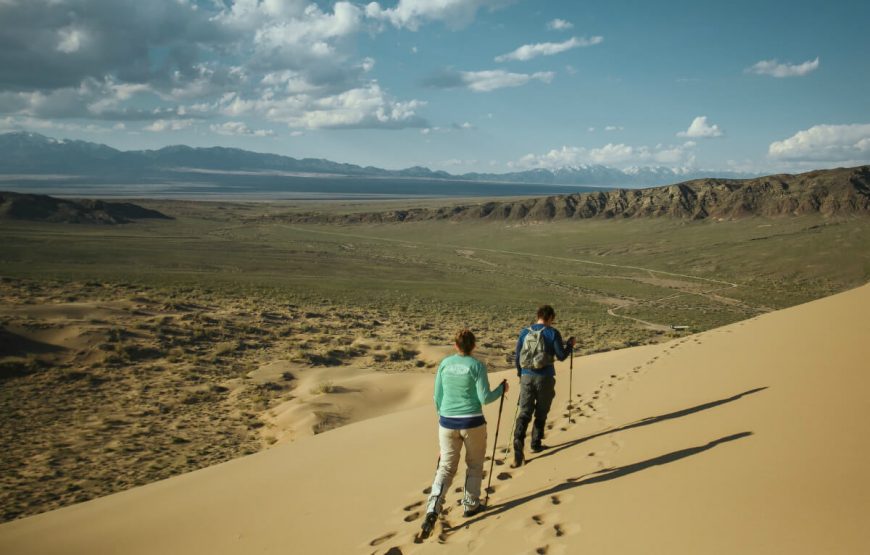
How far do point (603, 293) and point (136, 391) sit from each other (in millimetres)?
37137

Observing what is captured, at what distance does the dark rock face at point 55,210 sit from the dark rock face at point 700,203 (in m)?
33.7

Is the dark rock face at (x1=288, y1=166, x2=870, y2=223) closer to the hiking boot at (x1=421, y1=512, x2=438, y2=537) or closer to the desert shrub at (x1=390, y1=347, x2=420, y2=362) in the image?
the desert shrub at (x1=390, y1=347, x2=420, y2=362)

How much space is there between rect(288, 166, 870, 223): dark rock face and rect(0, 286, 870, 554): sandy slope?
88.2 metres

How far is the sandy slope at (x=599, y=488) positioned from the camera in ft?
13.5

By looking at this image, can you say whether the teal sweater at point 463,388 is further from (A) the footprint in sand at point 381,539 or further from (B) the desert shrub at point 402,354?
(B) the desert shrub at point 402,354

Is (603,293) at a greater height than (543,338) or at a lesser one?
lesser

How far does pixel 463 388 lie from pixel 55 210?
93672 millimetres

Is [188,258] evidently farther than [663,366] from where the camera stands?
Yes

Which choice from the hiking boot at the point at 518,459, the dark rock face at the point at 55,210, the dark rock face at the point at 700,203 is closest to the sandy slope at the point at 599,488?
the hiking boot at the point at 518,459

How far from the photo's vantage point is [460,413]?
4.96m

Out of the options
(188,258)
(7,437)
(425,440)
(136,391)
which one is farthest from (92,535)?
(188,258)

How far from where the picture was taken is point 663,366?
11.4 metres

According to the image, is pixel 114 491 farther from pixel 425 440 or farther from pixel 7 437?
pixel 425 440

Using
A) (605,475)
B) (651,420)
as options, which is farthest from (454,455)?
(651,420)
